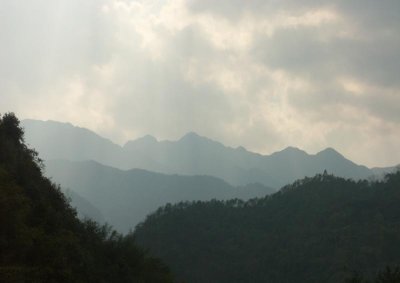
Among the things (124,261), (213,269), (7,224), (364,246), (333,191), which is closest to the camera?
(7,224)

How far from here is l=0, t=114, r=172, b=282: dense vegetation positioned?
2211 centimetres

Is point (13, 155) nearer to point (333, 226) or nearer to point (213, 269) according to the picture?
A: point (213, 269)

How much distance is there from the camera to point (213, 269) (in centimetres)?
13850

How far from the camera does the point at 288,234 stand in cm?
15050

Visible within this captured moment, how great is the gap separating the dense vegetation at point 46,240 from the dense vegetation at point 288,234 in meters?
82.1

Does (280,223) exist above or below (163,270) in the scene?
above

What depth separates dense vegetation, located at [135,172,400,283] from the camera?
422ft

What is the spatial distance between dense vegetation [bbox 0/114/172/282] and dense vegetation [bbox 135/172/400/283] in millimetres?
82147

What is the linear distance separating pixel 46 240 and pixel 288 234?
133m

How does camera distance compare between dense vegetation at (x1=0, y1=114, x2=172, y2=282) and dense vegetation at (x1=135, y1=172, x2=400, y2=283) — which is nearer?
dense vegetation at (x1=0, y1=114, x2=172, y2=282)

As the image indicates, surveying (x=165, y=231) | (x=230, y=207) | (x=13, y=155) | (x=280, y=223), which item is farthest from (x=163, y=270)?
(x=230, y=207)

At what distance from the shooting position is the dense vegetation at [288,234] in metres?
129

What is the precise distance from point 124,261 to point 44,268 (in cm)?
2095

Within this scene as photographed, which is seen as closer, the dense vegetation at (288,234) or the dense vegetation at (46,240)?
the dense vegetation at (46,240)
